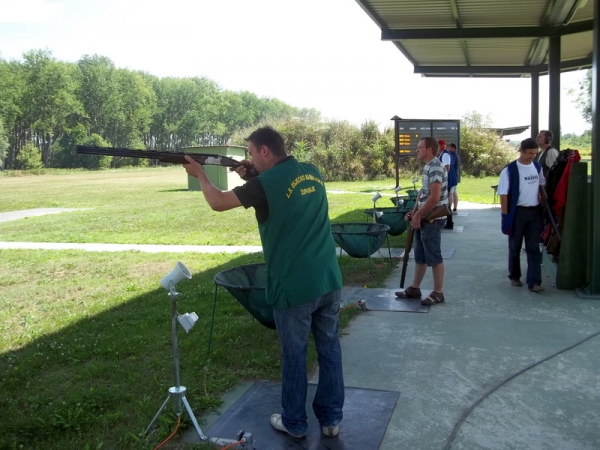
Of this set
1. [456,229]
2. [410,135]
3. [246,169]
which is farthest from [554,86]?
[246,169]

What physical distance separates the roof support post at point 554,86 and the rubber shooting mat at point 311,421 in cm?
882

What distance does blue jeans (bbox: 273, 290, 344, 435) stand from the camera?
125 inches

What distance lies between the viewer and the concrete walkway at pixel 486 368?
11.0ft

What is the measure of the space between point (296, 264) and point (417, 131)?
13.5m

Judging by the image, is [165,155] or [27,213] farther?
[27,213]

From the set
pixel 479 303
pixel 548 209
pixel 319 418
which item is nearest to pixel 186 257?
pixel 479 303

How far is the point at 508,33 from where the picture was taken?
34.4 feet

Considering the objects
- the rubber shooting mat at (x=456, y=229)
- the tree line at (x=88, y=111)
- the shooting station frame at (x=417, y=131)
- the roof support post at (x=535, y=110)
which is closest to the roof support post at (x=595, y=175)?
the rubber shooting mat at (x=456, y=229)

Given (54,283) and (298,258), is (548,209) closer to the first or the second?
(298,258)

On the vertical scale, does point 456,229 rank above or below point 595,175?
below

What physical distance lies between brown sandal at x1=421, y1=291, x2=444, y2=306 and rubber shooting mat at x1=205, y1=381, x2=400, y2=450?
241 cm

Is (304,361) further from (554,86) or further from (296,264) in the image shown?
(554,86)

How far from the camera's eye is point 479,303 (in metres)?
6.27

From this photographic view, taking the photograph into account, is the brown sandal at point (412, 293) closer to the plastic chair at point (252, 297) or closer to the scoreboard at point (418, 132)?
the plastic chair at point (252, 297)
